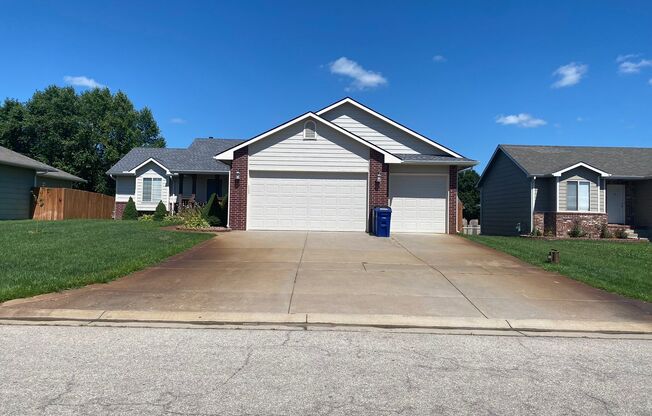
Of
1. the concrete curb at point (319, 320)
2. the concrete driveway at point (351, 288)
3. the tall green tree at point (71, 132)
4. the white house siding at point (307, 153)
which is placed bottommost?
the concrete curb at point (319, 320)

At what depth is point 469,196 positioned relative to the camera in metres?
51.3

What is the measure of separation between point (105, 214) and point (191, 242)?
20061 mm

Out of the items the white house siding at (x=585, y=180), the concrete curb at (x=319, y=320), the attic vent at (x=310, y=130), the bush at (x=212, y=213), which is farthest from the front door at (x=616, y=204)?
the concrete curb at (x=319, y=320)

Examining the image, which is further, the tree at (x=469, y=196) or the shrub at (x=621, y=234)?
the tree at (x=469, y=196)

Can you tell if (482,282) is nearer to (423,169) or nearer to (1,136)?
(423,169)

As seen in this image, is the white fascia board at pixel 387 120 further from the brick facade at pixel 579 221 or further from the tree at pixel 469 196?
the tree at pixel 469 196

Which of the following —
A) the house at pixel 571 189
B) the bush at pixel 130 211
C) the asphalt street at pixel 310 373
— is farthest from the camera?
the bush at pixel 130 211

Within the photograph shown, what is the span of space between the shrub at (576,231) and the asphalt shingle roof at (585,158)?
106 inches

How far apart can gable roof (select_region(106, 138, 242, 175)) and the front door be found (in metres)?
20.2

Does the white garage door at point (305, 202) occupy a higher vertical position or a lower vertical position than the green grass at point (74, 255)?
higher

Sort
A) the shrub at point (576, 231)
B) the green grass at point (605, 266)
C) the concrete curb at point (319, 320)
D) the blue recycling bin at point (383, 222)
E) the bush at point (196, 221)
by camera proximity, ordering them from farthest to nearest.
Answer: the shrub at point (576, 231), the bush at point (196, 221), the blue recycling bin at point (383, 222), the green grass at point (605, 266), the concrete curb at point (319, 320)

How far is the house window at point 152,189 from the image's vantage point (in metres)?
28.3

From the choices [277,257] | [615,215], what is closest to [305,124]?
[277,257]

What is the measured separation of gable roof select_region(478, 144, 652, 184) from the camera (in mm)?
22859
